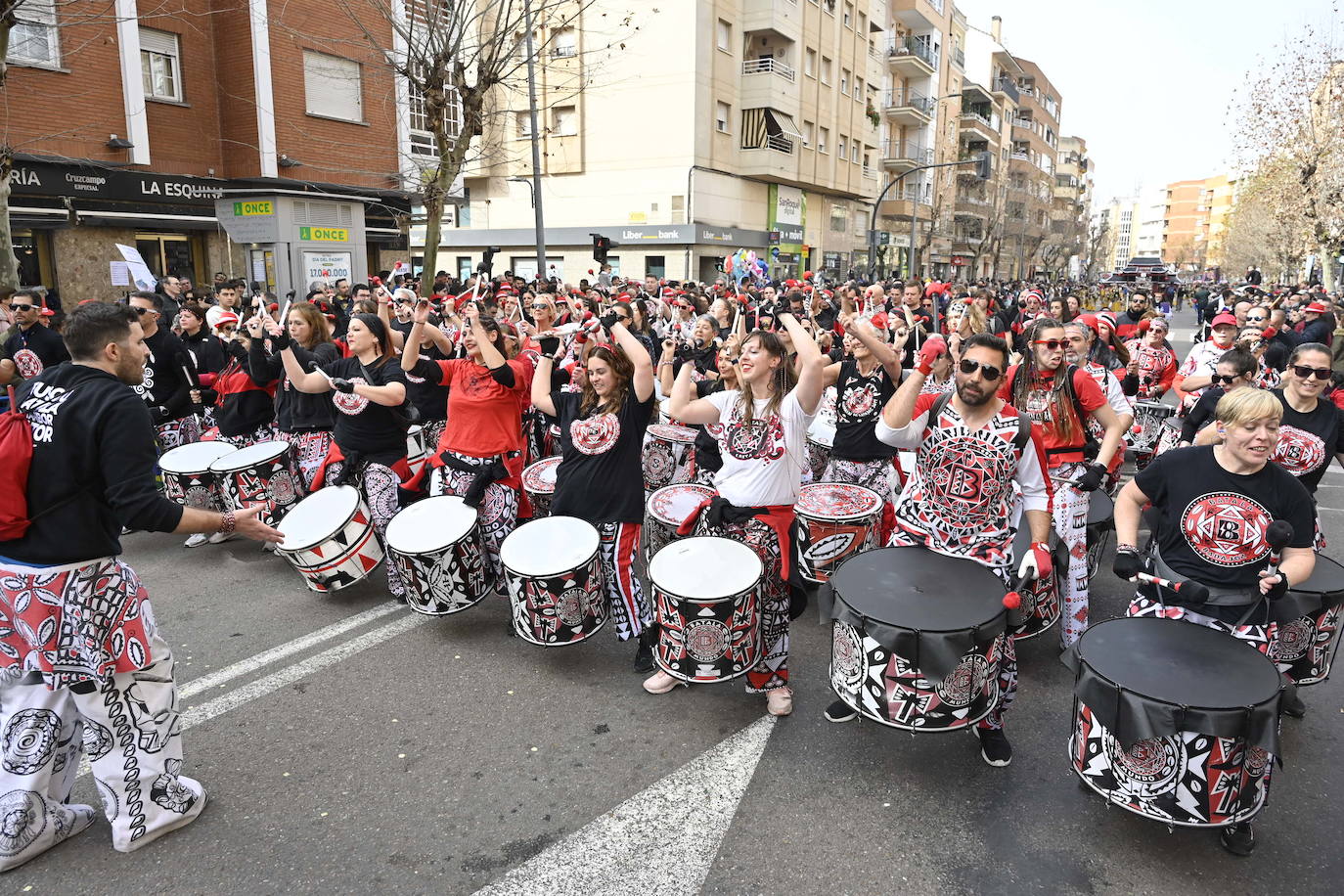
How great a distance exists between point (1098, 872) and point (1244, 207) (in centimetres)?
6468

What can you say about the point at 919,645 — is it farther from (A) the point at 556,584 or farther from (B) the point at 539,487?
(B) the point at 539,487

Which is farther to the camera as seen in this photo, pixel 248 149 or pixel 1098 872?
pixel 248 149

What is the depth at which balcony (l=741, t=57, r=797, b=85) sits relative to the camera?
3444 centimetres

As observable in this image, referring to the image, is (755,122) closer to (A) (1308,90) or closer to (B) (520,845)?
(A) (1308,90)

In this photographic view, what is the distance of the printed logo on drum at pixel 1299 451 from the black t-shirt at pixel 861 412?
230 centimetres

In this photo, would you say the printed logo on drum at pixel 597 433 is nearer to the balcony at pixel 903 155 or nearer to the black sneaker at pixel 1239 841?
the black sneaker at pixel 1239 841

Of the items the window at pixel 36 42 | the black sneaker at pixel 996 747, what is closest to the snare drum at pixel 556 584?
the black sneaker at pixel 996 747

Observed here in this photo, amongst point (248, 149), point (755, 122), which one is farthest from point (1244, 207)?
point (248, 149)

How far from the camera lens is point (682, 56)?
105ft

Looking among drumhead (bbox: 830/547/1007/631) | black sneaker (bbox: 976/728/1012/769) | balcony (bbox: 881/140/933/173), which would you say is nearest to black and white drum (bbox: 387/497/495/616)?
drumhead (bbox: 830/547/1007/631)

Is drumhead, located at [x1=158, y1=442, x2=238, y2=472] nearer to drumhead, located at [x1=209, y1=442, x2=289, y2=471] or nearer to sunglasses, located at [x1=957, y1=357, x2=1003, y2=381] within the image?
drumhead, located at [x1=209, y1=442, x2=289, y2=471]

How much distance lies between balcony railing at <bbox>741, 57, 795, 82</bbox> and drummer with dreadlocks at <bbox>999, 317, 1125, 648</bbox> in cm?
3270

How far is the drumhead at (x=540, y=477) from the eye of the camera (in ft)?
18.6

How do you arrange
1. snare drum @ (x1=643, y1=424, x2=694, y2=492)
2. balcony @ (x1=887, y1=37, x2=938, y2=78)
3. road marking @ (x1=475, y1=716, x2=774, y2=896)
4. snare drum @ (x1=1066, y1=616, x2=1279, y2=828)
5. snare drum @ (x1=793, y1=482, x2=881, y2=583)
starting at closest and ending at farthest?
1. snare drum @ (x1=1066, y1=616, x2=1279, y2=828)
2. road marking @ (x1=475, y1=716, x2=774, y2=896)
3. snare drum @ (x1=793, y1=482, x2=881, y2=583)
4. snare drum @ (x1=643, y1=424, x2=694, y2=492)
5. balcony @ (x1=887, y1=37, x2=938, y2=78)
